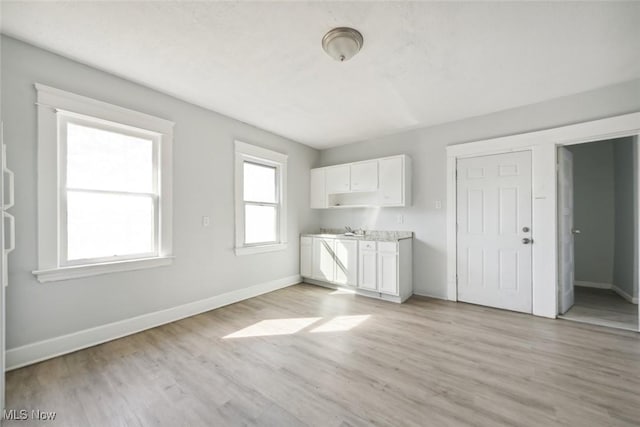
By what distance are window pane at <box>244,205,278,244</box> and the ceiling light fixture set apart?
2534mm

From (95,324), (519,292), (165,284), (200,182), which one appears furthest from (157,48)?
(519,292)

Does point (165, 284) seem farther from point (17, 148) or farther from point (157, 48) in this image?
point (157, 48)

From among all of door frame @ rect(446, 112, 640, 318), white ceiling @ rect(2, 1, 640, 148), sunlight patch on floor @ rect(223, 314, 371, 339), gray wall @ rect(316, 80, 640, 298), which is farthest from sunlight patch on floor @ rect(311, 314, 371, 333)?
white ceiling @ rect(2, 1, 640, 148)

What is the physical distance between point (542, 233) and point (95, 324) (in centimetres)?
491

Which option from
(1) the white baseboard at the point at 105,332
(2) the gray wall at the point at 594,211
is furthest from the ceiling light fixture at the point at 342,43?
(2) the gray wall at the point at 594,211

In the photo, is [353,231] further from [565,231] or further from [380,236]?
[565,231]

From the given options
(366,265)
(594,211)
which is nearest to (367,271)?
(366,265)

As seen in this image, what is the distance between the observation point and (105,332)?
2.53 m

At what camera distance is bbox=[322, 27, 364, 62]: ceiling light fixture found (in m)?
1.95

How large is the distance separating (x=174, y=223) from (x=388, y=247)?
2813mm

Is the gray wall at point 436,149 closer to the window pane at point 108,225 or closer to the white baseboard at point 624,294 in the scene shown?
the white baseboard at point 624,294

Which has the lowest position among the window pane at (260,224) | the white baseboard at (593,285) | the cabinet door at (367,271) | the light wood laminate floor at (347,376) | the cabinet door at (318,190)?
the light wood laminate floor at (347,376)

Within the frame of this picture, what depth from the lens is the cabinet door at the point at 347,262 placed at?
13.6ft

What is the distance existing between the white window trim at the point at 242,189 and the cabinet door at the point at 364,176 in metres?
1.18
